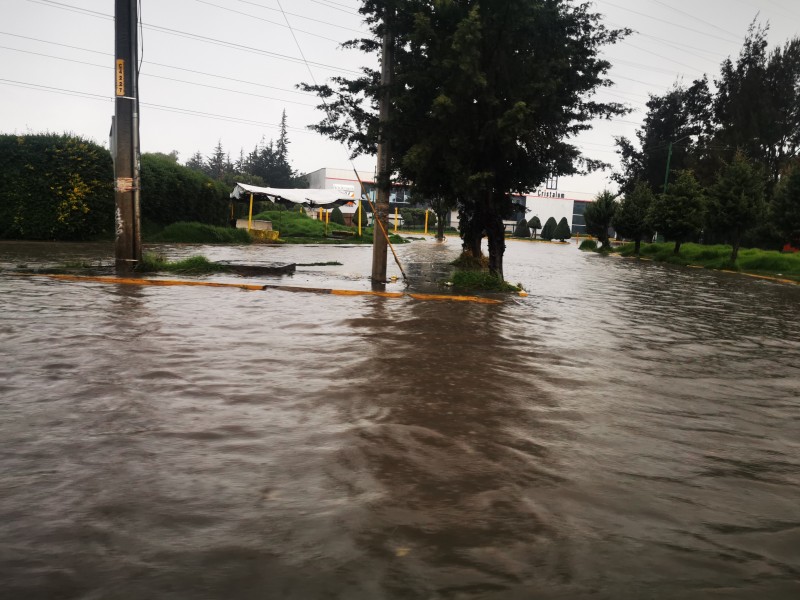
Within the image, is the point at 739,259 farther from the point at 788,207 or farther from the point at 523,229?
the point at 523,229

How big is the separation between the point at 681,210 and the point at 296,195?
20710 mm

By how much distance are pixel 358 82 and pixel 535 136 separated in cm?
403

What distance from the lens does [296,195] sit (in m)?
34.7

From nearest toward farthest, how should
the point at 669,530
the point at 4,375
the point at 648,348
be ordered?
1. the point at 669,530
2. the point at 4,375
3. the point at 648,348

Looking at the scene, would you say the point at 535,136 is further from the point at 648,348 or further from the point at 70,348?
the point at 70,348

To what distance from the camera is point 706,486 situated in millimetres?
3303

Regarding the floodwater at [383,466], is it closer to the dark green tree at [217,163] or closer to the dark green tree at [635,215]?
the dark green tree at [635,215]

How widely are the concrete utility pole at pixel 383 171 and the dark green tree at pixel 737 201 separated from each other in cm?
1887

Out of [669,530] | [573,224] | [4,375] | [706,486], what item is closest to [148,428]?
[4,375]

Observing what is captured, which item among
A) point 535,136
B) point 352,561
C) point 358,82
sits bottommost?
point 352,561

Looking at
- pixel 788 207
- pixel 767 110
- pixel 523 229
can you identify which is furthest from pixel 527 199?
pixel 788 207

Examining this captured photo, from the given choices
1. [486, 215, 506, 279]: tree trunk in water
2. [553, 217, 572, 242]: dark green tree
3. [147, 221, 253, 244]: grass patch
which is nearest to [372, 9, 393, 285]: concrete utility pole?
[486, 215, 506, 279]: tree trunk in water

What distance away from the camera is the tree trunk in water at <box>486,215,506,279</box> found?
1370cm

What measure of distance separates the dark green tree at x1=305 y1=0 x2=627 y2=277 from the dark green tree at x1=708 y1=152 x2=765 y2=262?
1486 cm
